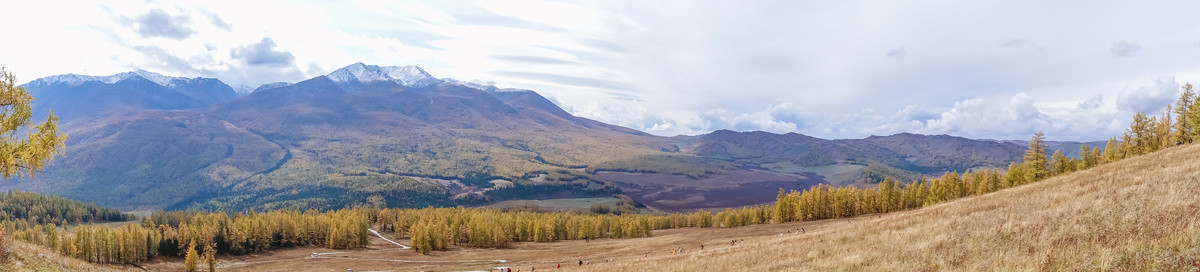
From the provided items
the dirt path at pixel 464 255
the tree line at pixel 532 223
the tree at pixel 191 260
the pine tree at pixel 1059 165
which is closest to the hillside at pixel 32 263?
the dirt path at pixel 464 255

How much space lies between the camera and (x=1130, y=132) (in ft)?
304

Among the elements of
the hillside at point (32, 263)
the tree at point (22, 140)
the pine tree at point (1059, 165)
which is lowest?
the hillside at point (32, 263)

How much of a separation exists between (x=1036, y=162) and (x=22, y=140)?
125 metres

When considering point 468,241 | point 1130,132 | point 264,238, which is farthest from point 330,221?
point 1130,132

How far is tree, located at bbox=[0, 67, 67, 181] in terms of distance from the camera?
2311cm

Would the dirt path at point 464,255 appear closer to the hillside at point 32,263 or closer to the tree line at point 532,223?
the tree line at point 532,223

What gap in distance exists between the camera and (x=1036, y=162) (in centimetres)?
8906

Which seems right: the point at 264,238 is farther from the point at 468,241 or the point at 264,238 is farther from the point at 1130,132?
the point at 1130,132

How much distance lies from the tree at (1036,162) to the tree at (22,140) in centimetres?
12266

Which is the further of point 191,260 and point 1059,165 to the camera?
point 1059,165

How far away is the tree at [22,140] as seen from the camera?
2311 cm

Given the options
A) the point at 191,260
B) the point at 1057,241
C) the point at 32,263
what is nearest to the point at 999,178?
the point at 1057,241

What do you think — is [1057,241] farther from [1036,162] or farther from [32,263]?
[1036,162]

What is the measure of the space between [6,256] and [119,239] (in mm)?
117940
